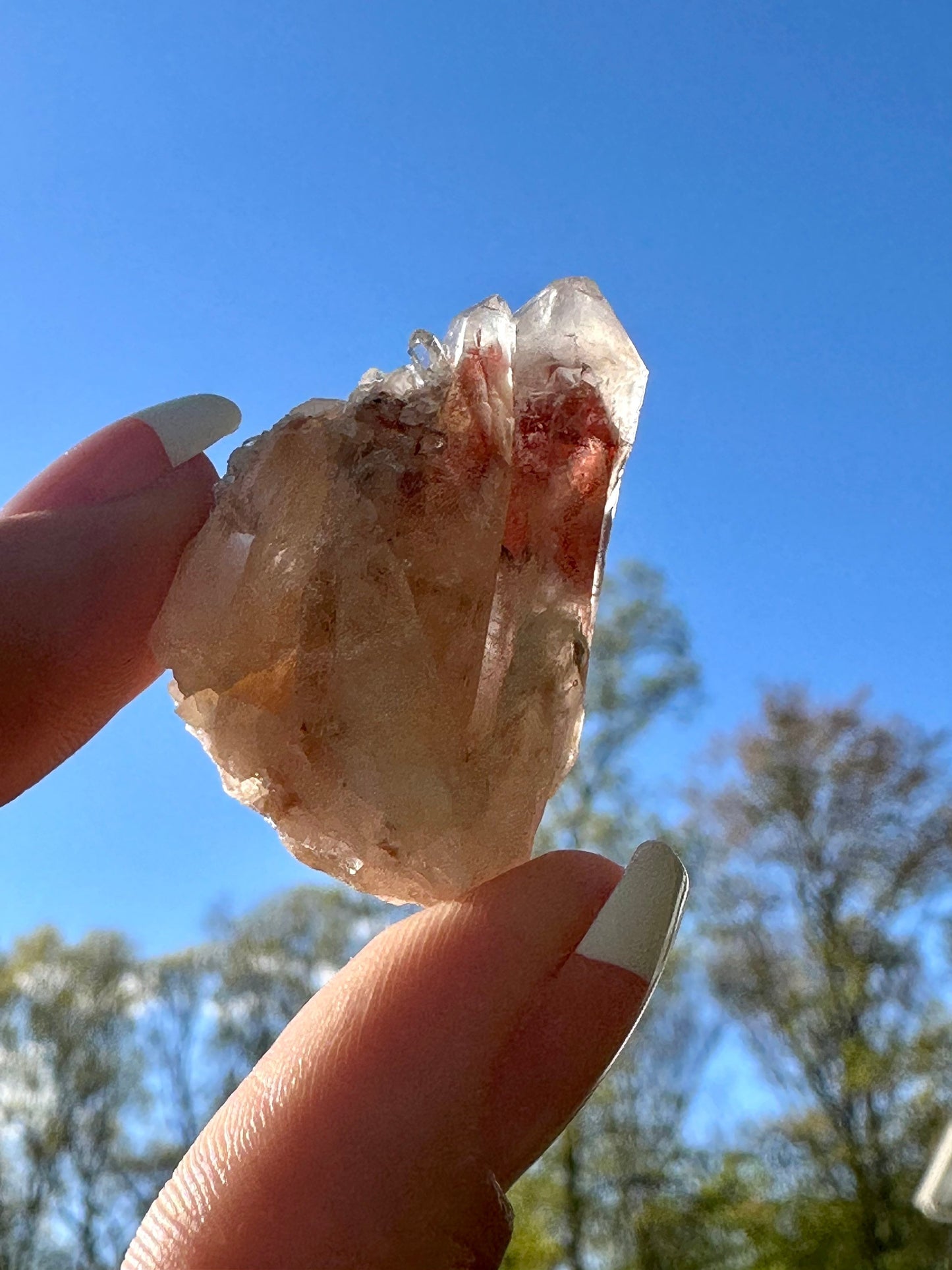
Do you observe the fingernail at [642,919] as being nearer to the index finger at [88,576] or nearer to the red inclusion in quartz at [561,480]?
the red inclusion in quartz at [561,480]

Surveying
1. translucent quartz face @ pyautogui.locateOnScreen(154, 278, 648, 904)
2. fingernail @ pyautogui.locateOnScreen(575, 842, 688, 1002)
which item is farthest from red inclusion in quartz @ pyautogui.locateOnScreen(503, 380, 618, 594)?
fingernail @ pyautogui.locateOnScreen(575, 842, 688, 1002)

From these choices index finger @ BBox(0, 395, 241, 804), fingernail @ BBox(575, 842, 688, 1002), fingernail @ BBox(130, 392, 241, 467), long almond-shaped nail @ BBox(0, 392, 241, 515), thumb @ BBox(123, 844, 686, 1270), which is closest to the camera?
thumb @ BBox(123, 844, 686, 1270)

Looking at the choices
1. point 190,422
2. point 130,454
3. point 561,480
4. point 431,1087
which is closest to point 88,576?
point 130,454

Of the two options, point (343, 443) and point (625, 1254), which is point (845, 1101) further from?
point (343, 443)

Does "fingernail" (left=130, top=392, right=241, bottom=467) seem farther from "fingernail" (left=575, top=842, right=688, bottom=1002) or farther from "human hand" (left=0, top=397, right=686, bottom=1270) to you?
"fingernail" (left=575, top=842, right=688, bottom=1002)

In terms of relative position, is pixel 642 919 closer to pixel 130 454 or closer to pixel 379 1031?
pixel 379 1031

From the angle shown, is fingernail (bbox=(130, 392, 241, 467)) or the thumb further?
fingernail (bbox=(130, 392, 241, 467))

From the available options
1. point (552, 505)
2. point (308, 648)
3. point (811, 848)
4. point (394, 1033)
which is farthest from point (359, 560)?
point (811, 848)
